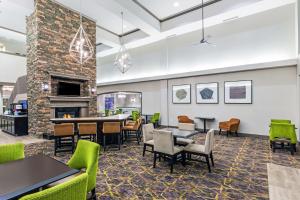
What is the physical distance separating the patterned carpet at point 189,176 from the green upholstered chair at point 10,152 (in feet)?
4.38

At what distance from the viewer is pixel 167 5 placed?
7117 millimetres

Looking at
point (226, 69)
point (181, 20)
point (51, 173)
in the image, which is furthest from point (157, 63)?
point (51, 173)

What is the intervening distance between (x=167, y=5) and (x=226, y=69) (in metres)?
3.79

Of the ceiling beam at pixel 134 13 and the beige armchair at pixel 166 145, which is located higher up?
the ceiling beam at pixel 134 13

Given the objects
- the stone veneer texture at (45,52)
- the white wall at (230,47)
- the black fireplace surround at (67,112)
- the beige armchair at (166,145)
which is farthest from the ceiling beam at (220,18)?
the beige armchair at (166,145)

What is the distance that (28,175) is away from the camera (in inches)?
64.0

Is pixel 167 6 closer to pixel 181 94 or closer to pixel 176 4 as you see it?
pixel 176 4

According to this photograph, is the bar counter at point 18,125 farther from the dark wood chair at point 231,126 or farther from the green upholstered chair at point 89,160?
the dark wood chair at point 231,126

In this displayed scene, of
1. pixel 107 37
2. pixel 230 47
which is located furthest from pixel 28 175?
pixel 107 37

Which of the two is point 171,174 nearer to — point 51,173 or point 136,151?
point 136,151

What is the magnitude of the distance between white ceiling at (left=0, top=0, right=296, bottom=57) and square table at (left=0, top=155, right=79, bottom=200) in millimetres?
5958

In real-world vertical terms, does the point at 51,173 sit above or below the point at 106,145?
above

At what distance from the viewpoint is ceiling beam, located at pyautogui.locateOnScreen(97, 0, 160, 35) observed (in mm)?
6230

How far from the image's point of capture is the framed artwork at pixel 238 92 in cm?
709
